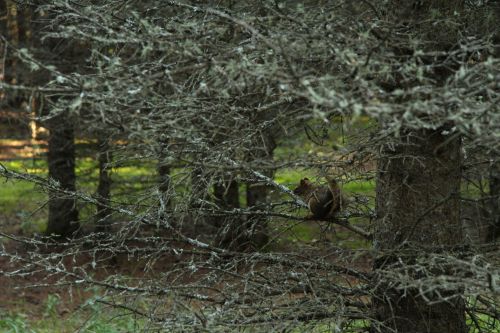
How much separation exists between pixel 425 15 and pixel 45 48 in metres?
9.77

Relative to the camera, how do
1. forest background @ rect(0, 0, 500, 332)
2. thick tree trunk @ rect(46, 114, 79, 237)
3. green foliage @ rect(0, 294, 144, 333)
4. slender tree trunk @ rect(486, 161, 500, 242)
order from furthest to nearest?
thick tree trunk @ rect(46, 114, 79, 237) < green foliage @ rect(0, 294, 144, 333) < slender tree trunk @ rect(486, 161, 500, 242) < forest background @ rect(0, 0, 500, 332)

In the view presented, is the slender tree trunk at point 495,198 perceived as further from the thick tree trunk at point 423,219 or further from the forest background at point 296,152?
the thick tree trunk at point 423,219

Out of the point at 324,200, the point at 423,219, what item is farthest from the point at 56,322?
the point at 423,219

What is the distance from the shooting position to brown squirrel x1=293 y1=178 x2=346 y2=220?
424cm

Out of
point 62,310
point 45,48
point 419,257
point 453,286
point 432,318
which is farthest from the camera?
point 45,48

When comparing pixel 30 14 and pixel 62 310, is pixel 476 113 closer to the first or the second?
pixel 62 310

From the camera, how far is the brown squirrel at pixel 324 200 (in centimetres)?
424

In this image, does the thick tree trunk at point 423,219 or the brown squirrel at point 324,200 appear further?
the thick tree trunk at point 423,219

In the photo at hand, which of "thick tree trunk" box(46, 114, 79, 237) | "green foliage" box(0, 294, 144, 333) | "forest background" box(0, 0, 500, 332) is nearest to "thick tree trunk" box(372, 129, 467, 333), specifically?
"forest background" box(0, 0, 500, 332)

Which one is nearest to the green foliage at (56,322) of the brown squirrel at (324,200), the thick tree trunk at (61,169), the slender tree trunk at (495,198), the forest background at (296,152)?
the thick tree trunk at (61,169)

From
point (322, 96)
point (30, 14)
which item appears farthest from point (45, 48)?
point (322, 96)

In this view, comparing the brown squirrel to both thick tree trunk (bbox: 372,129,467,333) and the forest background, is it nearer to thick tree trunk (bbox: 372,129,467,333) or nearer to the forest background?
the forest background

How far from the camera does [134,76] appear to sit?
3191 millimetres

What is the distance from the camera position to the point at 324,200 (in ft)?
14.1
